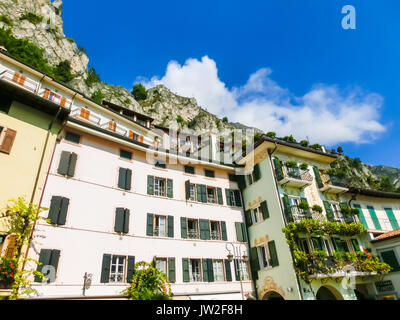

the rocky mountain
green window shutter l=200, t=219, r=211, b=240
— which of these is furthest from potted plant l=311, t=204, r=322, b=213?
the rocky mountain

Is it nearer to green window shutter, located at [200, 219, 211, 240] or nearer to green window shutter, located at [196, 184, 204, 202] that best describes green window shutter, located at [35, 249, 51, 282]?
green window shutter, located at [200, 219, 211, 240]

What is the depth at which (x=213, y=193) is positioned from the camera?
2348 cm

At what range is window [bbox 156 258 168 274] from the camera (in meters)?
17.6

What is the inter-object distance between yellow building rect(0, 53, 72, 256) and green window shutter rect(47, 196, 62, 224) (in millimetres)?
771

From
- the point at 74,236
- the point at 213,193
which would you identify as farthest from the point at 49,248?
the point at 213,193

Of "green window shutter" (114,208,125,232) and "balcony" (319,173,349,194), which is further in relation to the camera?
"balcony" (319,173,349,194)

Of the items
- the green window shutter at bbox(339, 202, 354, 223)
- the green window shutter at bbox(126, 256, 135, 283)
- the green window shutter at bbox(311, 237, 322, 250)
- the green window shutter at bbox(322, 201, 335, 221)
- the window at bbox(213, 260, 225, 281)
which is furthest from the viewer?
the green window shutter at bbox(339, 202, 354, 223)

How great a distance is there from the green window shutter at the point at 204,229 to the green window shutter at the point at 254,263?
160 inches

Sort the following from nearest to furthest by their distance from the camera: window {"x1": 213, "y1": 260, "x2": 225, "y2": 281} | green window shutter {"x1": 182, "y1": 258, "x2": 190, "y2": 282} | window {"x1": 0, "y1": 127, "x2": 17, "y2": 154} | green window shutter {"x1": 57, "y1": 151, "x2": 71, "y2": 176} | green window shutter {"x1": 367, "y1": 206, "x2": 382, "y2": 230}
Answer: window {"x1": 0, "y1": 127, "x2": 17, "y2": 154} < green window shutter {"x1": 57, "y1": 151, "x2": 71, "y2": 176} < green window shutter {"x1": 182, "y1": 258, "x2": 190, "y2": 282} < window {"x1": 213, "y1": 260, "x2": 225, "y2": 281} < green window shutter {"x1": 367, "y1": 206, "x2": 382, "y2": 230}

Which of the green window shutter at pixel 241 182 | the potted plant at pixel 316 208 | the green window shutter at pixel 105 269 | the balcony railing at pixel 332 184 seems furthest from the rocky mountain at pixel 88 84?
the green window shutter at pixel 105 269

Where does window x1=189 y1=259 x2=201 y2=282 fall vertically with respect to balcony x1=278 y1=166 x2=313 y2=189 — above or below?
below

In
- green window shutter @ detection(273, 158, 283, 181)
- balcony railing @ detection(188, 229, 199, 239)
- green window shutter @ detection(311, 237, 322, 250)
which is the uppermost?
green window shutter @ detection(273, 158, 283, 181)

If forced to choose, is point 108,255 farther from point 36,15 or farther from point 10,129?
point 36,15
